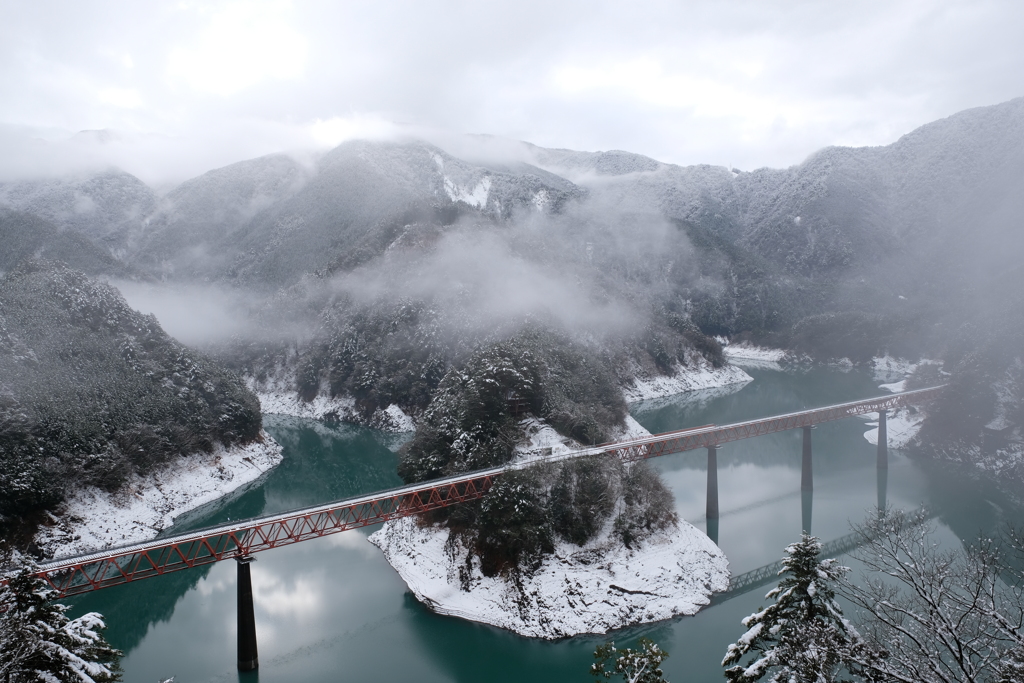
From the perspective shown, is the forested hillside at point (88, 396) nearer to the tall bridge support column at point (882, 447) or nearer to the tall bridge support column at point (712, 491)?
the tall bridge support column at point (712, 491)

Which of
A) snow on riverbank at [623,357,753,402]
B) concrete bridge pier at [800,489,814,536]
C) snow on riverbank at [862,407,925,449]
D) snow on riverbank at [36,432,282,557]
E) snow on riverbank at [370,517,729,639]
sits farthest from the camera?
snow on riverbank at [623,357,753,402]

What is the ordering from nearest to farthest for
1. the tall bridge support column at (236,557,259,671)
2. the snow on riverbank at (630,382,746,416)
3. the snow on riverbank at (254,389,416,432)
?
the tall bridge support column at (236,557,259,671), the snow on riverbank at (254,389,416,432), the snow on riverbank at (630,382,746,416)

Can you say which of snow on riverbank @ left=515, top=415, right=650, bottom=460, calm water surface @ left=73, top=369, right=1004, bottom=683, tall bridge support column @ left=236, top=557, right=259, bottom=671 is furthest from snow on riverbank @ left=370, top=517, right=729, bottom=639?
tall bridge support column @ left=236, top=557, right=259, bottom=671

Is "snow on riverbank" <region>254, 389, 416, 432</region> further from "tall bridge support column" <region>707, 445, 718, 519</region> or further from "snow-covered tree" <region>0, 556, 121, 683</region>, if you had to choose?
"snow-covered tree" <region>0, 556, 121, 683</region>

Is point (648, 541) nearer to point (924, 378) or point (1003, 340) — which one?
point (1003, 340)

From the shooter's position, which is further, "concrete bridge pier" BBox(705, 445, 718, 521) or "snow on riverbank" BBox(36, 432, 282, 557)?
"concrete bridge pier" BBox(705, 445, 718, 521)
